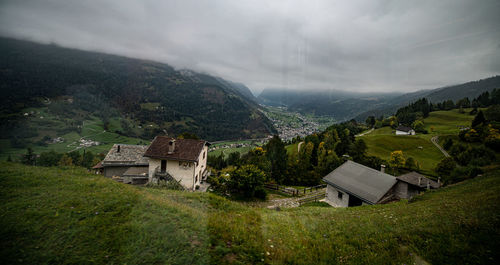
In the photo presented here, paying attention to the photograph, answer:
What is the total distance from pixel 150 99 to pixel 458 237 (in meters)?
208

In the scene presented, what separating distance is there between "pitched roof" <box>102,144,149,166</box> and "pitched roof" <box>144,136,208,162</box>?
465cm

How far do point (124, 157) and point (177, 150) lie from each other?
1000 centimetres

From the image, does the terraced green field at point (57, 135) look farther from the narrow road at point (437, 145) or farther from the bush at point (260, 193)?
the narrow road at point (437, 145)

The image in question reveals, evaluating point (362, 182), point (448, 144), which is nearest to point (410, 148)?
point (448, 144)

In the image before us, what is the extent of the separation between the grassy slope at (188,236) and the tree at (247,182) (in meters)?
15.2

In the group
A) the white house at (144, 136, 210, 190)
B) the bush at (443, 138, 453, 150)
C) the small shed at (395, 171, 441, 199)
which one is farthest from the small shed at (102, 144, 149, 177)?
the bush at (443, 138, 453, 150)

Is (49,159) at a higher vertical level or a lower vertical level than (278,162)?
lower

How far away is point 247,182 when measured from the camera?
2297 cm

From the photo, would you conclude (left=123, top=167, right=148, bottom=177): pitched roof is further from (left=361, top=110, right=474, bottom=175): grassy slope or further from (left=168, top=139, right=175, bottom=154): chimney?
(left=361, top=110, right=474, bottom=175): grassy slope

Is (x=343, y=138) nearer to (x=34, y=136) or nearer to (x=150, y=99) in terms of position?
(x=34, y=136)

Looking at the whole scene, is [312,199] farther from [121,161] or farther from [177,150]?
[121,161]

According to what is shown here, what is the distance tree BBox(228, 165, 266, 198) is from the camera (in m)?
23.0

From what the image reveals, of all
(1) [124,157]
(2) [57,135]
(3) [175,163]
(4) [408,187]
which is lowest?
(4) [408,187]

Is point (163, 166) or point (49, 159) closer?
point (163, 166)
